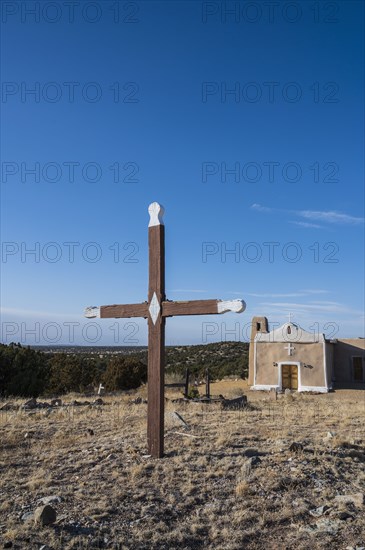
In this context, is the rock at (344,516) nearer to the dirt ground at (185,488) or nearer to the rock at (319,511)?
the dirt ground at (185,488)

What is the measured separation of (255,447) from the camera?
7906 millimetres

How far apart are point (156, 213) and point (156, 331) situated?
6.41 feet

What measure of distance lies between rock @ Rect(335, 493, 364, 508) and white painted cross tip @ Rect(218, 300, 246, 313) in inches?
103

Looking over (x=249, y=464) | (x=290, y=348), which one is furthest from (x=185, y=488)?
(x=290, y=348)

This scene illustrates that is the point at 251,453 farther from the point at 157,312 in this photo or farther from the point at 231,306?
the point at 157,312

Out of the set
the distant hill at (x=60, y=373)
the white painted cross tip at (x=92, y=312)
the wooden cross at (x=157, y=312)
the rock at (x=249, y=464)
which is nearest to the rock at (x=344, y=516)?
the rock at (x=249, y=464)

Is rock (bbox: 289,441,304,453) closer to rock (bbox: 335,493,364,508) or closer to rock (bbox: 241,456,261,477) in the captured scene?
rock (bbox: 241,456,261,477)

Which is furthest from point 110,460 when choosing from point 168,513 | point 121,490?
point 168,513

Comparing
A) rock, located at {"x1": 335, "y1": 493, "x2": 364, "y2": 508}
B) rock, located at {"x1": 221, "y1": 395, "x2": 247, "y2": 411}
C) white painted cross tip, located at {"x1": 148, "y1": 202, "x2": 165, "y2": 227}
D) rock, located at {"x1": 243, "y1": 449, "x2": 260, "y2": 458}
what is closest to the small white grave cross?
rock, located at {"x1": 221, "y1": 395, "x2": 247, "y2": 411}

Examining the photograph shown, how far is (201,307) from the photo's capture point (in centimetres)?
719

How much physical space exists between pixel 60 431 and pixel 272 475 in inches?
193

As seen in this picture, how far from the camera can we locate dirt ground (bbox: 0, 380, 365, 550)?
4695mm

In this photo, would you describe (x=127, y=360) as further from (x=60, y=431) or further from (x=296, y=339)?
(x=60, y=431)

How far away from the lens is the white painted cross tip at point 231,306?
261 inches
